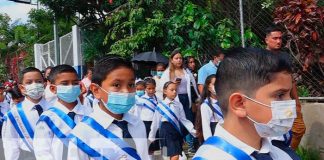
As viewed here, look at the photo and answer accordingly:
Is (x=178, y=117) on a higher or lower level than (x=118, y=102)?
lower

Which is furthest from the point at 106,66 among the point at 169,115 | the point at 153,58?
the point at 153,58

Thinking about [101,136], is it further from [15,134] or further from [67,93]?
[15,134]

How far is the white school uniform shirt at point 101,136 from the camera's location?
2811mm

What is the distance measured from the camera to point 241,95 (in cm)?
197

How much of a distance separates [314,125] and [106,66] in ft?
12.2

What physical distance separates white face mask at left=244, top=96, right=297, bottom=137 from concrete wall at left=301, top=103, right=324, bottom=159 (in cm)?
405

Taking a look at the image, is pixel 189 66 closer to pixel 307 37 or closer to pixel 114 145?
pixel 307 37

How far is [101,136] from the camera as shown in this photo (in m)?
2.83

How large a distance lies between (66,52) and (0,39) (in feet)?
81.6

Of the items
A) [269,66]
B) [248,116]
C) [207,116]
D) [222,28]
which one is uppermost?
[222,28]

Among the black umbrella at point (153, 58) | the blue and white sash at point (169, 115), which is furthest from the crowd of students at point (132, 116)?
the black umbrella at point (153, 58)

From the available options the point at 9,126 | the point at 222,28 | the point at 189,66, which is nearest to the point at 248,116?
the point at 9,126

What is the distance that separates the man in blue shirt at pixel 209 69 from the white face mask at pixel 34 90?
2.79 metres

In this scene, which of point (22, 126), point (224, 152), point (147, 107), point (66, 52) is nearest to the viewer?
point (224, 152)
